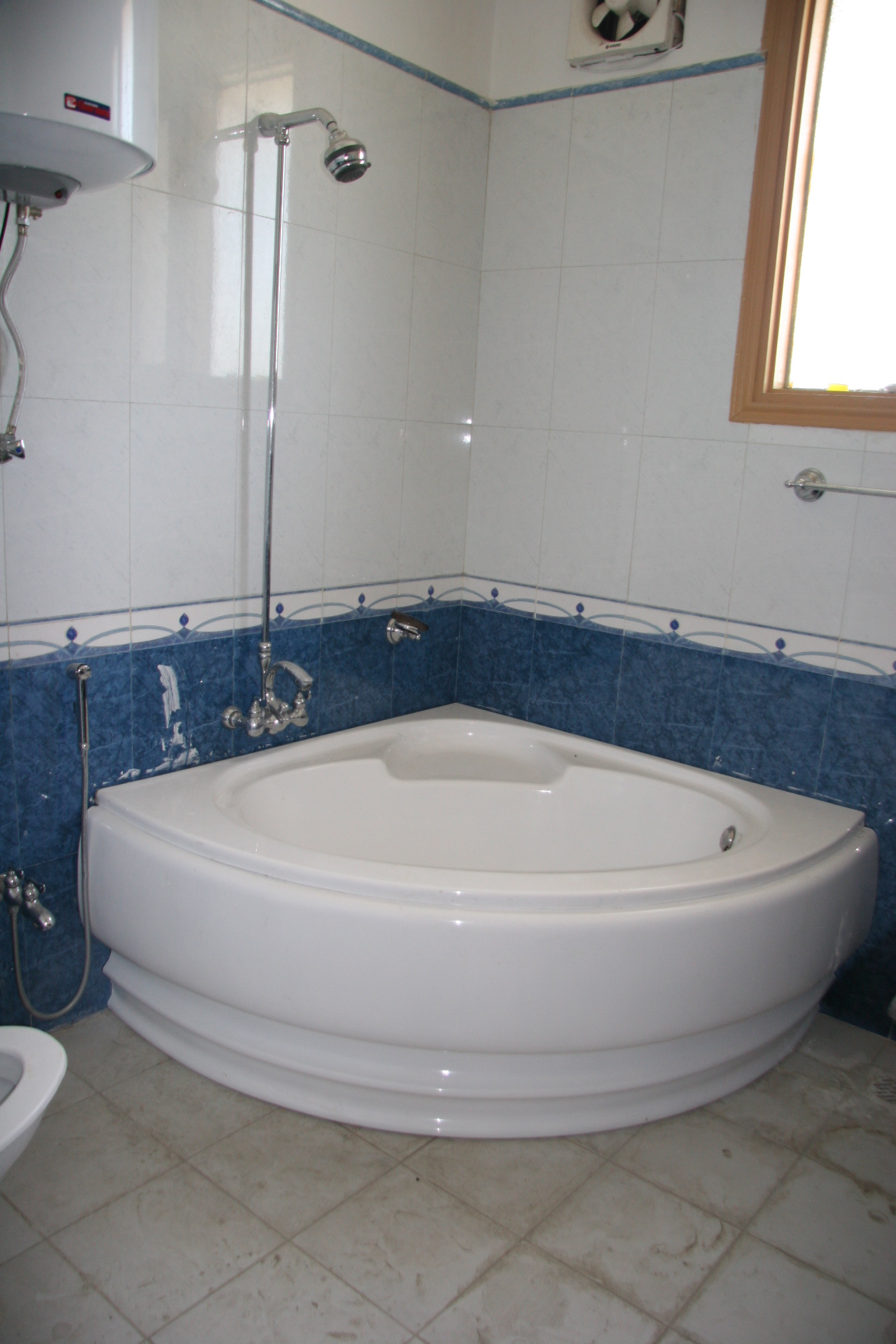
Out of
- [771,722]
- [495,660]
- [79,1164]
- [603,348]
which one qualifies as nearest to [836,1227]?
[771,722]

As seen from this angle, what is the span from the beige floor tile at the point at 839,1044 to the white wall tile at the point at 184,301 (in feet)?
6.43

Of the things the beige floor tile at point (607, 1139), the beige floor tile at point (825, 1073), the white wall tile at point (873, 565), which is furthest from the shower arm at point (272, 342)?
the beige floor tile at point (825, 1073)

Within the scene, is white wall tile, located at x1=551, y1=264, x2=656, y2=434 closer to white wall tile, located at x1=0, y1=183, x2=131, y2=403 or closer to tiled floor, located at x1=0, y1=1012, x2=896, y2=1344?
white wall tile, located at x1=0, y1=183, x2=131, y2=403

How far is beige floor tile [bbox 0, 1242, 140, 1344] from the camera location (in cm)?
150

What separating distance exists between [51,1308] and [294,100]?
7.75ft

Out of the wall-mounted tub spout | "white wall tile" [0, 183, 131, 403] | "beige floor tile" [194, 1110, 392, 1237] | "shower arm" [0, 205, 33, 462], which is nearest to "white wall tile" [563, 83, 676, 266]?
the wall-mounted tub spout

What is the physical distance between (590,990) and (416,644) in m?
1.32

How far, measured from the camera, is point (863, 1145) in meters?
2.03

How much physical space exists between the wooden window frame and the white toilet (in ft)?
6.52

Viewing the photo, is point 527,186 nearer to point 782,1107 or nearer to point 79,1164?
point 782,1107

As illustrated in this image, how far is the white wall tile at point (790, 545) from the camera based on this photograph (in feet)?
7.74

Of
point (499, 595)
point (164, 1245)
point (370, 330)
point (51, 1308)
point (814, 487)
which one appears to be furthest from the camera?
point (499, 595)

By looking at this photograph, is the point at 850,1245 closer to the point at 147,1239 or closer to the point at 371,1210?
the point at 371,1210

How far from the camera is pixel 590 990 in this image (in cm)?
185
